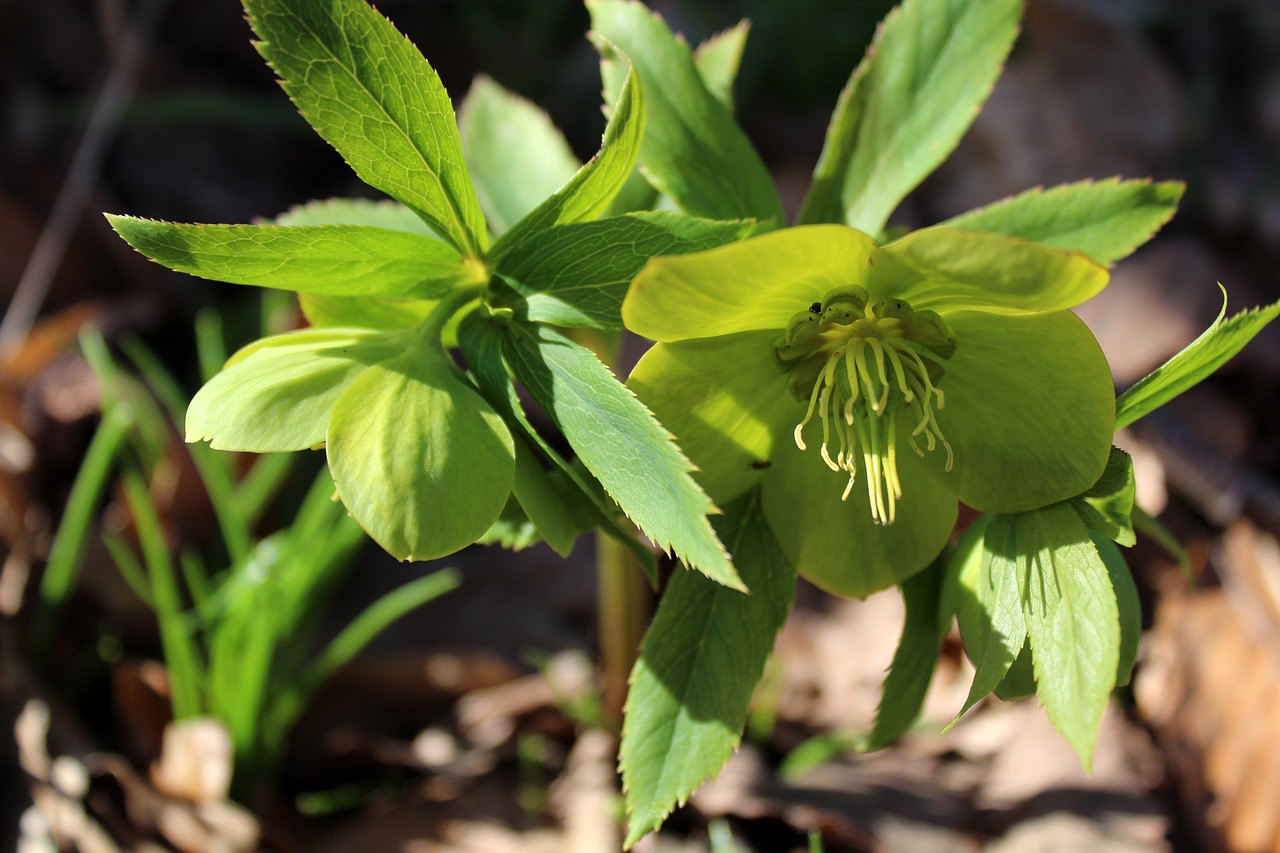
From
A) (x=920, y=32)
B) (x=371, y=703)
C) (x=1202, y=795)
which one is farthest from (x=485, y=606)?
(x=920, y=32)

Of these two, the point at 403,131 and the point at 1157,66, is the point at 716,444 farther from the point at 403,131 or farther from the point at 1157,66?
the point at 1157,66

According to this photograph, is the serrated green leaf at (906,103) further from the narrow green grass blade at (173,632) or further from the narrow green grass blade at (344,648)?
the narrow green grass blade at (173,632)

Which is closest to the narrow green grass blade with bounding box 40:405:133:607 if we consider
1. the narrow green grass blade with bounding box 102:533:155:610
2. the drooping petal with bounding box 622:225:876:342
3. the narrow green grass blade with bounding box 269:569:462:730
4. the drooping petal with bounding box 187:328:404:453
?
the narrow green grass blade with bounding box 102:533:155:610

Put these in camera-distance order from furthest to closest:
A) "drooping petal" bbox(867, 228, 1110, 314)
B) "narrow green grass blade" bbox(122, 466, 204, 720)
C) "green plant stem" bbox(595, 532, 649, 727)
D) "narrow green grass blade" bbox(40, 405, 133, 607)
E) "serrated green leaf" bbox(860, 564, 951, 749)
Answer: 1. "narrow green grass blade" bbox(40, 405, 133, 607)
2. "narrow green grass blade" bbox(122, 466, 204, 720)
3. "green plant stem" bbox(595, 532, 649, 727)
4. "serrated green leaf" bbox(860, 564, 951, 749)
5. "drooping petal" bbox(867, 228, 1110, 314)

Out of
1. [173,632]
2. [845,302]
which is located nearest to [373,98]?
[845,302]

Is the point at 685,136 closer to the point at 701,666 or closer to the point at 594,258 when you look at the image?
the point at 594,258

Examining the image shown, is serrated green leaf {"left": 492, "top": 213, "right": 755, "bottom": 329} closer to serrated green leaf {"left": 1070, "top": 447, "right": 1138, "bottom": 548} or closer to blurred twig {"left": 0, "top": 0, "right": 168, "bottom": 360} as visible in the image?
serrated green leaf {"left": 1070, "top": 447, "right": 1138, "bottom": 548}
